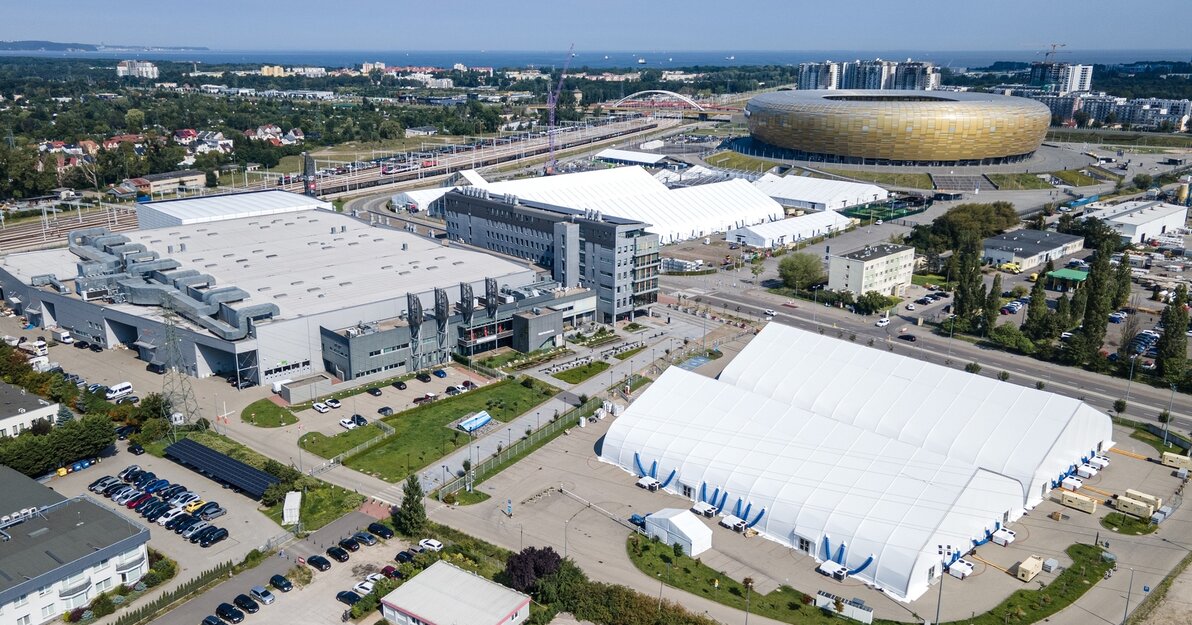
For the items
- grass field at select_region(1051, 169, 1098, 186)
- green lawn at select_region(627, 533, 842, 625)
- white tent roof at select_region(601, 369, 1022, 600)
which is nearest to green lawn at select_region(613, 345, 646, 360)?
white tent roof at select_region(601, 369, 1022, 600)

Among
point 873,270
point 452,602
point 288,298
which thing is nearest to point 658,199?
point 873,270

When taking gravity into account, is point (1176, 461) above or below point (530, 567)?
below

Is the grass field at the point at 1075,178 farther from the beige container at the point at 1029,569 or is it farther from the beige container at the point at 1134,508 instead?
the beige container at the point at 1029,569

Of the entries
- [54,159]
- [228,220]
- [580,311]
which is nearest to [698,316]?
[580,311]

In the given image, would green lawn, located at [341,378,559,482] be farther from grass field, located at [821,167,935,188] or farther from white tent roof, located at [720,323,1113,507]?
grass field, located at [821,167,935,188]

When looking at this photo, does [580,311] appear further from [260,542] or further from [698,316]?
[260,542]

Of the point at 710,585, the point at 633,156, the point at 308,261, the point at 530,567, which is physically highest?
the point at 633,156

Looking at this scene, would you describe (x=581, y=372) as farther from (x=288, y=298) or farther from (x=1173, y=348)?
(x=1173, y=348)

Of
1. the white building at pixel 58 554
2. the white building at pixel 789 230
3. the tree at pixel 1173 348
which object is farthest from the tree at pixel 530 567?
the white building at pixel 789 230
